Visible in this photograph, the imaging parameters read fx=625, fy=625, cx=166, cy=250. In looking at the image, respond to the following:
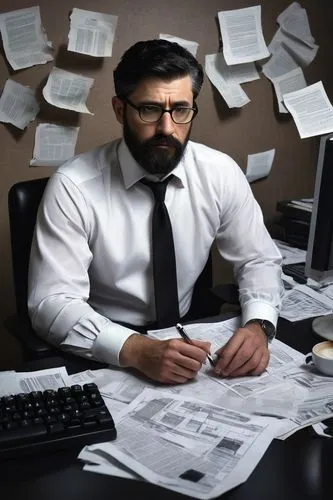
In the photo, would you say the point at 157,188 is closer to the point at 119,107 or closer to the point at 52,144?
the point at 119,107

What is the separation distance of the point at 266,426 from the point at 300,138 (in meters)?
1.67

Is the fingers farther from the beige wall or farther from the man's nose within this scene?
the beige wall

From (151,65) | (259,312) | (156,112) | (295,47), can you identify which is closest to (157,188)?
(156,112)

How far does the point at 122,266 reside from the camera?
1.65 meters

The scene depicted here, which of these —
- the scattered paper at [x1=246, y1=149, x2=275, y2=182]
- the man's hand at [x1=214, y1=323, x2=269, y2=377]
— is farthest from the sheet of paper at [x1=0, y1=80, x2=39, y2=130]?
the man's hand at [x1=214, y1=323, x2=269, y2=377]

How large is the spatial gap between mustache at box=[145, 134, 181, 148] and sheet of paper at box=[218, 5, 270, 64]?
75cm

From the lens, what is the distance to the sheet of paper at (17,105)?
1.96 metres

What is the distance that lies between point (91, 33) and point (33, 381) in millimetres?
1230

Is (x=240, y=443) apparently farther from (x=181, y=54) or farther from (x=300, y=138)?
(x=300, y=138)

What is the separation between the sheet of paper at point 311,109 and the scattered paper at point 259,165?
0.20 meters

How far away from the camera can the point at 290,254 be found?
2.11m

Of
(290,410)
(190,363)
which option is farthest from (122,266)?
(290,410)

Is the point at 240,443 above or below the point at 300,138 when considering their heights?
below

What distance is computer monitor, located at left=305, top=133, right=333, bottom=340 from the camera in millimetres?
1290
